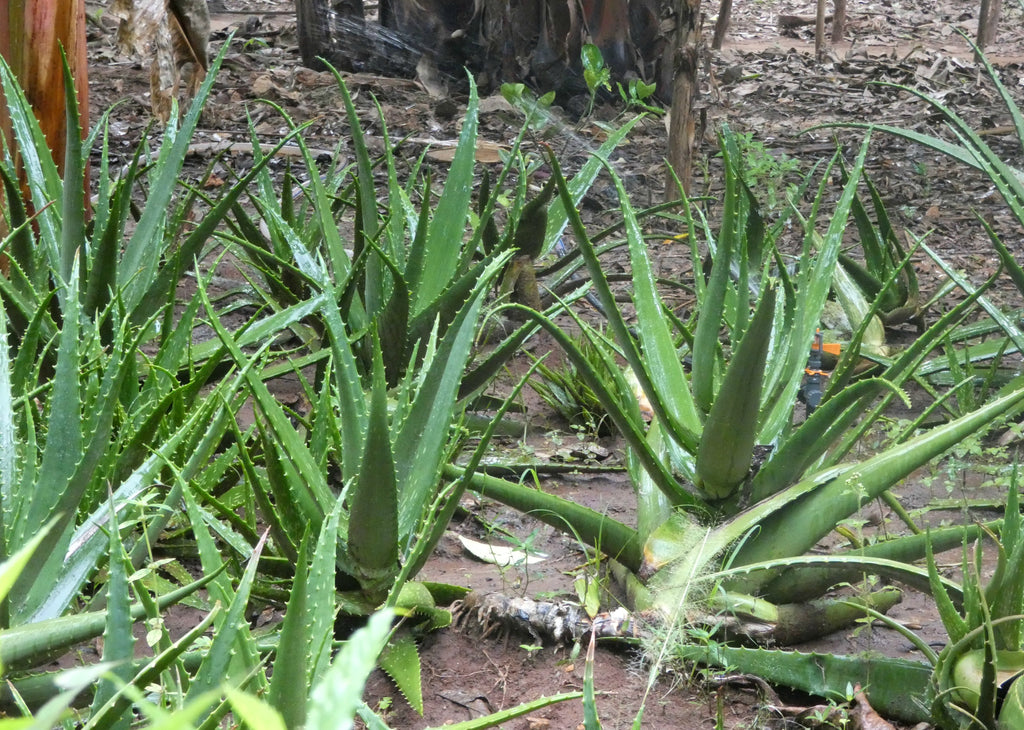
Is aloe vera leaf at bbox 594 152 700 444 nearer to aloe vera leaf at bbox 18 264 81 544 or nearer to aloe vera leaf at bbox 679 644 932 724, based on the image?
aloe vera leaf at bbox 679 644 932 724

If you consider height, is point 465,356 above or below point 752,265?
above

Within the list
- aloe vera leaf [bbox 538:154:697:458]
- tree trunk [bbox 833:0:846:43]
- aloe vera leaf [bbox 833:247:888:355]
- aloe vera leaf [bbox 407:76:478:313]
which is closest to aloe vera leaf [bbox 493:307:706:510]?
aloe vera leaf [bbox 538:154:697:458]

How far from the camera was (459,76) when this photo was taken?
6.80 metres

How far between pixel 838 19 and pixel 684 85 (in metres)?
4.47

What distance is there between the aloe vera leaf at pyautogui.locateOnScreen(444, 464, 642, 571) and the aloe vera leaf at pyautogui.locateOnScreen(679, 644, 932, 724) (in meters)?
0.32

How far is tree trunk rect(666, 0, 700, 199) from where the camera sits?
385 cm

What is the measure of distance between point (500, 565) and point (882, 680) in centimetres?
75

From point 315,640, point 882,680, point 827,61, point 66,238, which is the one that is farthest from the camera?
point 827,61

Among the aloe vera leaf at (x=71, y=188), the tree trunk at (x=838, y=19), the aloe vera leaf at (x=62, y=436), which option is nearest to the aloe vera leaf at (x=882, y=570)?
the aloe vera leaf at (x=62, y=436)

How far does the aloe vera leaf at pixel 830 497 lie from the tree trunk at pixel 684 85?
2.39 metres

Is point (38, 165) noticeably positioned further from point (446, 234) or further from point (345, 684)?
point (345, 684)

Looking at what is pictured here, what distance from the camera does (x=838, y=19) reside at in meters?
7.79

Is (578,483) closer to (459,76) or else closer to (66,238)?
(66,238)

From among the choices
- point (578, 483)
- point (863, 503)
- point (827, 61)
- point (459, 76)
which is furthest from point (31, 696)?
point (827, 61)
